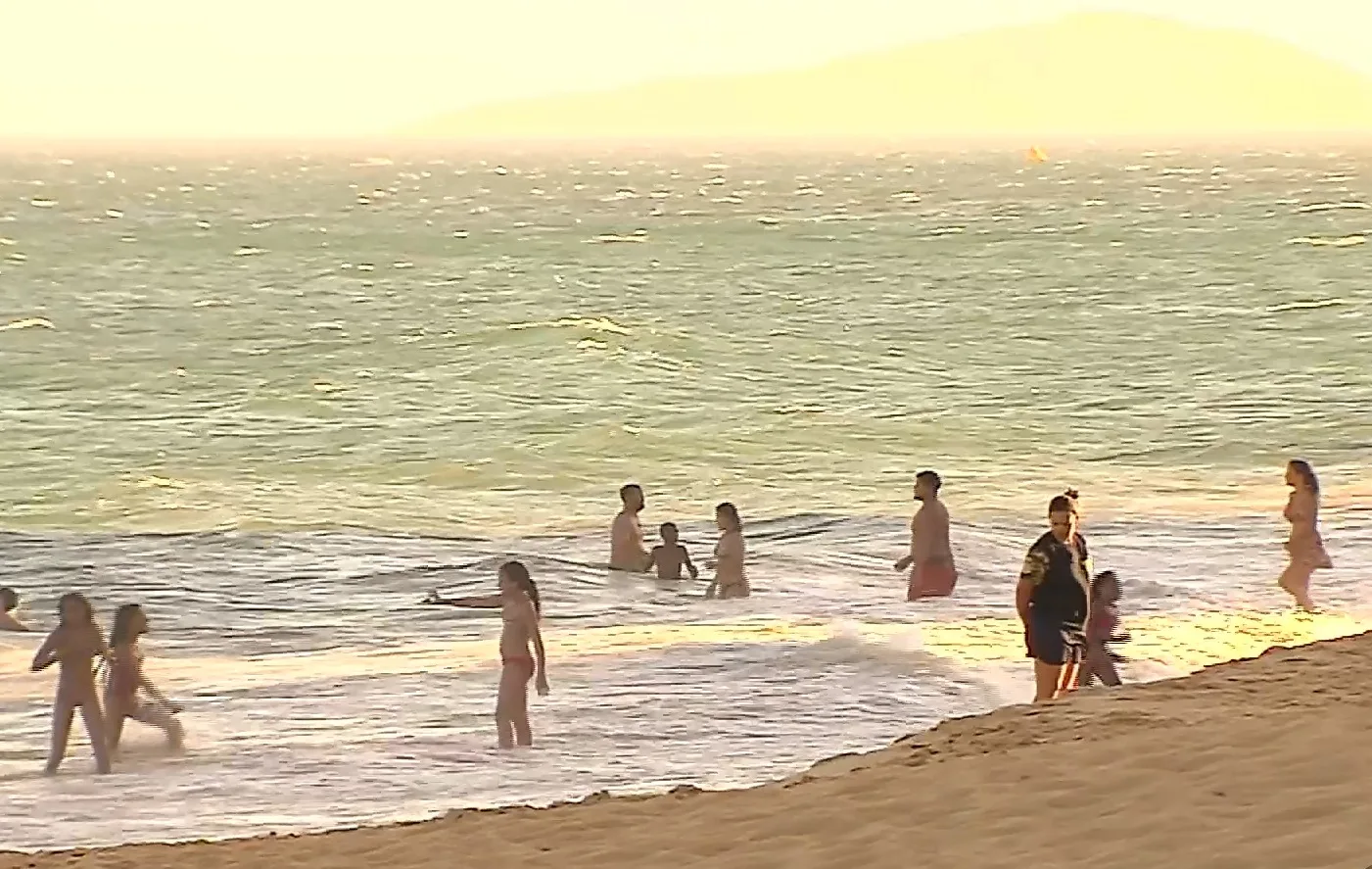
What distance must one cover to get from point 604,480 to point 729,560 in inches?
354

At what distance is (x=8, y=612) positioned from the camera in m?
14.7

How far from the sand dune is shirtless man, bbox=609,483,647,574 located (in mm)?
6957

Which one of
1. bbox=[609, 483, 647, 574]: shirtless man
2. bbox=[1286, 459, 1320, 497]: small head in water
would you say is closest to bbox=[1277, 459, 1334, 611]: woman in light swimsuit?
bbox=[1286, 459, 1320, 497]: small head in water

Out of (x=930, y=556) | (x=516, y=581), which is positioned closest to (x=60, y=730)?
(x=516, y=581)

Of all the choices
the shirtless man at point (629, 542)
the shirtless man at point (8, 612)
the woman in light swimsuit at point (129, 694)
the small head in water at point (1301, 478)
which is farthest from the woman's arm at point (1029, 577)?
the shirtless man at point (8, 612)

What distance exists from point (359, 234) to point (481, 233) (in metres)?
4.98

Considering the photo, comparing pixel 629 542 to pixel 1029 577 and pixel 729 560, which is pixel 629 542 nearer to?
pixel 729 560

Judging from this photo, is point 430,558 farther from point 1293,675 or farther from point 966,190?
point 966,190

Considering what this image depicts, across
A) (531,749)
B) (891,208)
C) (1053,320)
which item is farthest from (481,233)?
(531,749)

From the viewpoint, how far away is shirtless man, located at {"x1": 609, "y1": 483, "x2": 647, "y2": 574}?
16.3 metres

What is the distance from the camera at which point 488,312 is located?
50781mm

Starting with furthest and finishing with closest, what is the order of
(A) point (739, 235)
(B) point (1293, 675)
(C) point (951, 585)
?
(A) point (739, 235)
(C) point (951, 585)
(B) point (1293, 675)

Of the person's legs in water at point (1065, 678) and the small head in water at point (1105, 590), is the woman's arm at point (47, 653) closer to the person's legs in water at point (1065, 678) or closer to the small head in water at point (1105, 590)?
the person's legs in water at point (1065, 678)

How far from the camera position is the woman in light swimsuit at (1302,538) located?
48.8ft
